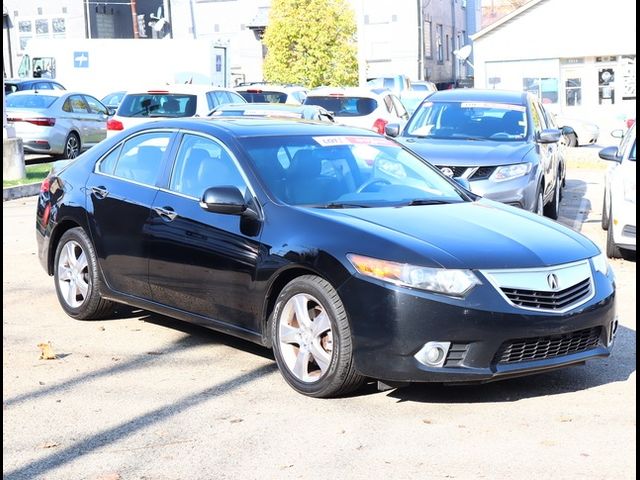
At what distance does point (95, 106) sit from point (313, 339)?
796 inches

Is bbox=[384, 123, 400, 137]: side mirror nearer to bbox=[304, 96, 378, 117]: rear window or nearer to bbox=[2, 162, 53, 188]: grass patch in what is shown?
bbox=[2, 162, 53, 188]: grass patch

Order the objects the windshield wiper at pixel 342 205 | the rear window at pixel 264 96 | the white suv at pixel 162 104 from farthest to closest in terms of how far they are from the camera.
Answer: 1. the rear window at pixel 264 96
2. the white suv at pixel 162 104
3. the windshield wiper at pixel 342 205

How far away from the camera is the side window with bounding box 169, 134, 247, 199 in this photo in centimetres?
715

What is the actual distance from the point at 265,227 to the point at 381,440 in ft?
5.37

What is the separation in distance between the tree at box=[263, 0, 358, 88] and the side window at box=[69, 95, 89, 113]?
26119 mm

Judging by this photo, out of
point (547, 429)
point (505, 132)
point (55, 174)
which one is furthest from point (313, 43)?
point (547, 429)

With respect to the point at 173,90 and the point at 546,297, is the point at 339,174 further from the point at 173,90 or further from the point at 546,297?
the point at 173,90

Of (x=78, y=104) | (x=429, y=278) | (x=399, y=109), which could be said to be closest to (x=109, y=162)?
(x=429, y=278)

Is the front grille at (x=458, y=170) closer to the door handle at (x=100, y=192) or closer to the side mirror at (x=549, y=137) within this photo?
the side mirror at (x=549, y=137)

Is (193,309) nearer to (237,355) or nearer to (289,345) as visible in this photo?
(237,355)

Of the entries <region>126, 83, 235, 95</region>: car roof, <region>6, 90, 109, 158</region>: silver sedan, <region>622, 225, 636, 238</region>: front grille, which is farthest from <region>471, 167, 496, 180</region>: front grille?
<region>6, 90, 109, 158</region>: silver sedan

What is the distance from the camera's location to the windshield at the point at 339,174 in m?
6.96

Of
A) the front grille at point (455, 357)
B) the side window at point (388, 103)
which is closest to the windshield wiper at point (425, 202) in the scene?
the front grille at point (455, 357)

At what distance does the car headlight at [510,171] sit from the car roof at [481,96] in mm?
1829
